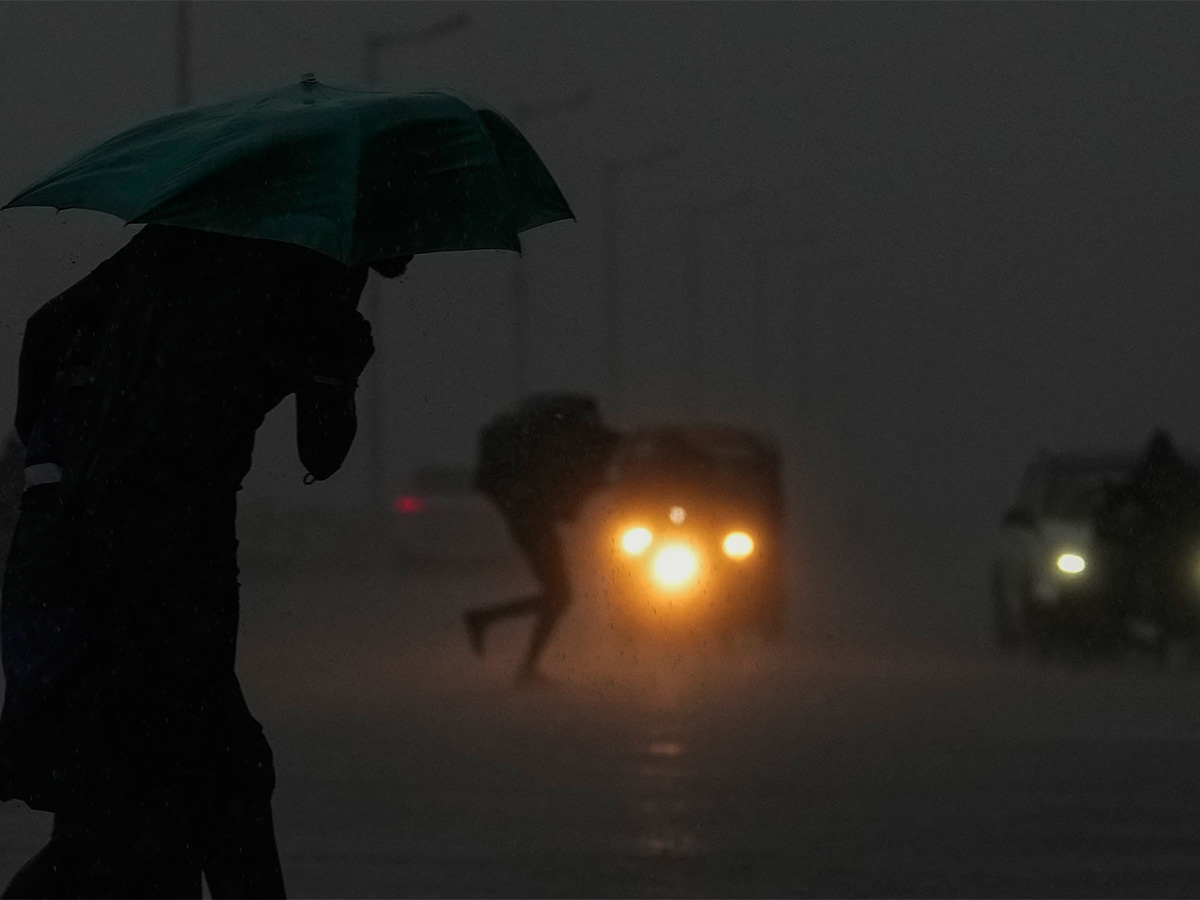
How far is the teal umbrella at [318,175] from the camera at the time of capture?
554cm

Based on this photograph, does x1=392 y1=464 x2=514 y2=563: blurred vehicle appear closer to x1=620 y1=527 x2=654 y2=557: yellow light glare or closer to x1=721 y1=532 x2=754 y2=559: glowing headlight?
x1=721 y1=532 x2=754 y2=559: glowing headlight

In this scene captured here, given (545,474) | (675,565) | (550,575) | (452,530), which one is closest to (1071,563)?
(675,565)

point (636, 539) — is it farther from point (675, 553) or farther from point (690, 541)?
point (690, 541)

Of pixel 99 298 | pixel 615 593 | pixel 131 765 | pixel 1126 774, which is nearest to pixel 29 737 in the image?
pixel 131 765

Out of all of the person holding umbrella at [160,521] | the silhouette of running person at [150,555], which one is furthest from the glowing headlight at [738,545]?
the silhouette of running person at [150,555]

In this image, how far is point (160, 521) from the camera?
207 inches

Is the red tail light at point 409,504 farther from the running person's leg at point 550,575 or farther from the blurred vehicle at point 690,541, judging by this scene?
the running person's leg at point 550,575

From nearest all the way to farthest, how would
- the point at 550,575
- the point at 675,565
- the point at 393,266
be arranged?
the point at 393,266
the point at 550,575
the point at 675,565

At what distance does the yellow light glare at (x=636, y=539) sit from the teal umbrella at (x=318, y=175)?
14.2 m

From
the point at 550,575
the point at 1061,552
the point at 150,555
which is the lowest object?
the point at 150,555

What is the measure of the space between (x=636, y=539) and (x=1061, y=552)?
290cm

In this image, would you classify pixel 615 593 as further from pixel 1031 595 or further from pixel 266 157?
pixel 266 157

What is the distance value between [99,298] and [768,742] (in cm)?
819

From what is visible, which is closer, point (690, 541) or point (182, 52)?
point (690, 541)
